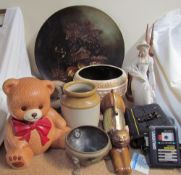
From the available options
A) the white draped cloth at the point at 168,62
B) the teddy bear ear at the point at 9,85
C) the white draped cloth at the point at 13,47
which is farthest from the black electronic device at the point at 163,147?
the white draped cloth at the point at 13,47

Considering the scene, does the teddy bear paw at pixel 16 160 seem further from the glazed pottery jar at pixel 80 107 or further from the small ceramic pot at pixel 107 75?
the small ceramic pot at pixel 107 75

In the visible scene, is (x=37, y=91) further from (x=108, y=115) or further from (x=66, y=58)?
(x=66, y=58)

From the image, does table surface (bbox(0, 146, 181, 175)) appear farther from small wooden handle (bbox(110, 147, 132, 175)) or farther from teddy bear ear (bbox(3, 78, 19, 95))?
teddy bear ear (bbox(3, 78, 19, 95))

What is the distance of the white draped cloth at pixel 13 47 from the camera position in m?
0.86

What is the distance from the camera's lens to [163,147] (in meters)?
0.62

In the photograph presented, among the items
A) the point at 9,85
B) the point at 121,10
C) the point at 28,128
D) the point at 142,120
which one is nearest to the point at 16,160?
the point at 28,128

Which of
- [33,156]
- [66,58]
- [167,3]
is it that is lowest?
[33,156]

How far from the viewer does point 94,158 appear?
58 cm

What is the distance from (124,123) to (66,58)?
14.7 inches

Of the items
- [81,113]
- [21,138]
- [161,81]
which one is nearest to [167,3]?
[161,81]

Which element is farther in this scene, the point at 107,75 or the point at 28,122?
the point at 107,75

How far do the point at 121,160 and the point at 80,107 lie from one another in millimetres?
171

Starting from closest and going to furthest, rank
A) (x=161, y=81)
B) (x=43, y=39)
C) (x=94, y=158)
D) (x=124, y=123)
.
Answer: (x=94, y=158), (x=124, y=123), (x=161, y=81), (x=43, y=39)

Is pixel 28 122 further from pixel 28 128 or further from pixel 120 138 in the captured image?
pixel 120 138
